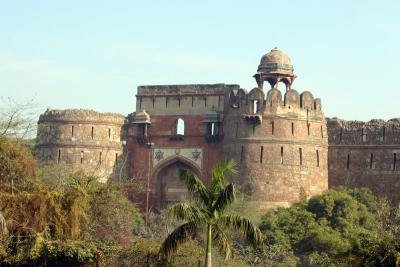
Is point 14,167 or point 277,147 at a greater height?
point 277,147

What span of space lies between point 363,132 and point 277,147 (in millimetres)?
3830

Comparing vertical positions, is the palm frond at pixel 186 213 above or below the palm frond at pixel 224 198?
below

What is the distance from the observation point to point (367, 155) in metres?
39.3

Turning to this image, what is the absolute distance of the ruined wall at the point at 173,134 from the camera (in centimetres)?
4106

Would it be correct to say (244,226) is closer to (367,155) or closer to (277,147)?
(277,147)

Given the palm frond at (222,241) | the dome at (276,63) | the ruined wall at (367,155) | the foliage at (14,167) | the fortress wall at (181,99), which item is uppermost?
the dome at (276,63)

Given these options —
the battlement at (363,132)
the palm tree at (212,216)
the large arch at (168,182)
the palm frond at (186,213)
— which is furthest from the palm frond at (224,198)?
the large arch at (168,182)

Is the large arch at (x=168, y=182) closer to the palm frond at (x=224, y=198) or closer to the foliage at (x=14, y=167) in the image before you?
the foliage at (x=14, y=167)

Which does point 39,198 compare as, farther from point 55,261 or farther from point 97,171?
point 97,171

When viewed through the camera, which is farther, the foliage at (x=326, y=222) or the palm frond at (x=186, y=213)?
the foliage at (x=326, y=222)

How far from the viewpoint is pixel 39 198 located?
888 inches

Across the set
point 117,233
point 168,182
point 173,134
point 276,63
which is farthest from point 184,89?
point 117,233

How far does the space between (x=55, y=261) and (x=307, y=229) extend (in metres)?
14.3

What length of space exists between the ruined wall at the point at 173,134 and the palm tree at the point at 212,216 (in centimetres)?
2100
